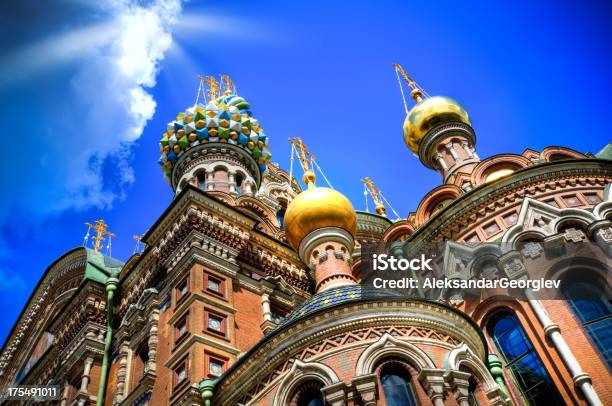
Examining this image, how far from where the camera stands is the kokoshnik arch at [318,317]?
296 inches

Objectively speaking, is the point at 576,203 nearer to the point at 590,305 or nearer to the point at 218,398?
the point at 590,305

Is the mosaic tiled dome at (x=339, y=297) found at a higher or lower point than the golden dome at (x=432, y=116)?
lower

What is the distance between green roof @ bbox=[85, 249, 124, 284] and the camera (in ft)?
43.6

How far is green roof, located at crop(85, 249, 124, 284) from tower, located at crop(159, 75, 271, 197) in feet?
10.6

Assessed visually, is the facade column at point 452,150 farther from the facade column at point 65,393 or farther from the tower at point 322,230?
the facade column at point 65,393

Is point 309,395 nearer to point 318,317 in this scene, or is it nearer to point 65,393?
point 318,317

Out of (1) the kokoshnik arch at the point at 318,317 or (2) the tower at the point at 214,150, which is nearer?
(1) the kokoshnik arch at the point at 318,317

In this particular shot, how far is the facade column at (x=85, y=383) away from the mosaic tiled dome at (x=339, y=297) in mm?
4736

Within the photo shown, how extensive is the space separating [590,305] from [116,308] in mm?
8552

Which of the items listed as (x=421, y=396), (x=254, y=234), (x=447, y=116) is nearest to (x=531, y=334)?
(x=421, y=396)

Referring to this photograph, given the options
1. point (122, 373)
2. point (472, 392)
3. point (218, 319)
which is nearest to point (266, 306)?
point (218, 319)

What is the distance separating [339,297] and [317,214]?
9.40ft

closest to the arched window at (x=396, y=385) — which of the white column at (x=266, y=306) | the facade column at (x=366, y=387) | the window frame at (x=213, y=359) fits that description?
the facade column at (x=366, y=387)

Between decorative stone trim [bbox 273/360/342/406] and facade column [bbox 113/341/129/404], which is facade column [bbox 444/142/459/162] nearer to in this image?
facade column [bbox 113/341/129/404]
